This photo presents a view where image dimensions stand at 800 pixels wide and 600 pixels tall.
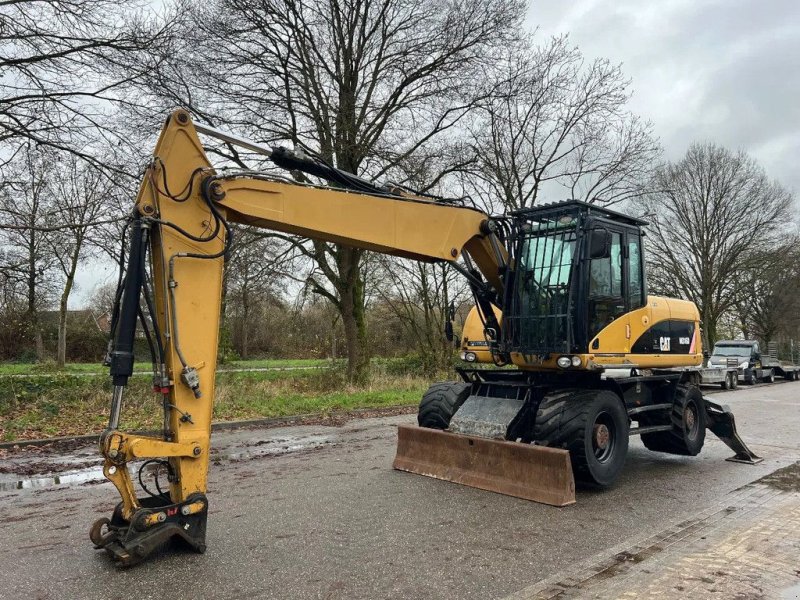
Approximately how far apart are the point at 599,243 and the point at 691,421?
3.57 metres

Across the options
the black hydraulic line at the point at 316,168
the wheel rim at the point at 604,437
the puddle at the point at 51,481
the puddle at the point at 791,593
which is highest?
the black hydraulic line at the point at 316,168

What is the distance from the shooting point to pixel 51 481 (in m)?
7.70

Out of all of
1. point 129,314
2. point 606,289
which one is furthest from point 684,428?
point 129,314

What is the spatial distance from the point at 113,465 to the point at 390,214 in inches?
129

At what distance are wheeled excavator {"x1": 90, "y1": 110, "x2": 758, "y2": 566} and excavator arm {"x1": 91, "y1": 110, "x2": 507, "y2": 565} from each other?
0.01m

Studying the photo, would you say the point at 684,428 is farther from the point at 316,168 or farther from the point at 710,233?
the point at 710,233

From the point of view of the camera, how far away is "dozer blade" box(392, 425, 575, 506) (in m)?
6.23

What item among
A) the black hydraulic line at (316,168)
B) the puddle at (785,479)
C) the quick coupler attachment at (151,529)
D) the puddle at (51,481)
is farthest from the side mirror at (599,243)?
the puddle at (51,481)

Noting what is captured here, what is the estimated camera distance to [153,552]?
15.1ft

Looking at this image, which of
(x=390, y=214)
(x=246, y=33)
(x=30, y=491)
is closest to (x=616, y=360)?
(x=390, y=214)

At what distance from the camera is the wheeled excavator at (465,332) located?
15.2ft

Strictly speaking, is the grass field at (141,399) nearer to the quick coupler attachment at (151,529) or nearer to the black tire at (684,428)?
the quick coupler attachment at (151,529)

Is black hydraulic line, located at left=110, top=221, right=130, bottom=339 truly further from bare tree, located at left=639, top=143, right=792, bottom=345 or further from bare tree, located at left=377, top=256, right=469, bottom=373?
bare tree, located at left=639, top=143, right=792, bottom=345

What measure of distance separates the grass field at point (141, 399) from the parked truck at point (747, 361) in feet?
50.2
